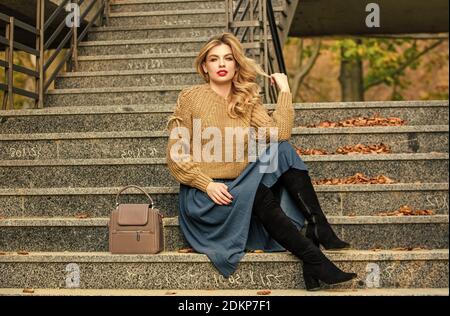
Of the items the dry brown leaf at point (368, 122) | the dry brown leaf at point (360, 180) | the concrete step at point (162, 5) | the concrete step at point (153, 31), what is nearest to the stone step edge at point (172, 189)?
the dry brown leaf at point (360, 180)

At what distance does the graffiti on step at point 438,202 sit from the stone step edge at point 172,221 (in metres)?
0.30

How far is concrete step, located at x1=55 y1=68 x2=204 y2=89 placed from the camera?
802 centimetres

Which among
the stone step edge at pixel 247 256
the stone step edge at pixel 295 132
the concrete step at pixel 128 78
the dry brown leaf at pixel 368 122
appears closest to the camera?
the stone step edge at pixel 247 256

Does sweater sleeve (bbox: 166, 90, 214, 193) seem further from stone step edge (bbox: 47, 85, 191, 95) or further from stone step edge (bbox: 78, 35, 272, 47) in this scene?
stone step edge (bbox: 78, 35, 272, 47)

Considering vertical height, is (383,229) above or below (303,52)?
below

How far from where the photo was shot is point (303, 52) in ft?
64.0

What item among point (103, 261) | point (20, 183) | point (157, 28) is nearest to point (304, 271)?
point (103, 261)

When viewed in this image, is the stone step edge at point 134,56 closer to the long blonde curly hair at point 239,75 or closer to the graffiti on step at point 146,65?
the graffiti on step at point 146,65

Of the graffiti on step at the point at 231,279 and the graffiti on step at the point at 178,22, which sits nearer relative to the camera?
the graffiti on step at the point at 231,279

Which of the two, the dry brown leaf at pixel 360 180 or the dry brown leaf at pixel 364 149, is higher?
the dry brown leaf at pixel 364 149

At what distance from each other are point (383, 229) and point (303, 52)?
576 inches

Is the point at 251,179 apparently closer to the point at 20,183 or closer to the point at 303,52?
the point at 20,183

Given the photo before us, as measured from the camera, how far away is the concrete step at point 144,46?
8.75m

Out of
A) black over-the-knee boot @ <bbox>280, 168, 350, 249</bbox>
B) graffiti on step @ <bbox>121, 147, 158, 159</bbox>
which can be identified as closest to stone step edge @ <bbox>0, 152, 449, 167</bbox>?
graffiti on step @ <bbox>121, 147, 158, 159</bbox>
